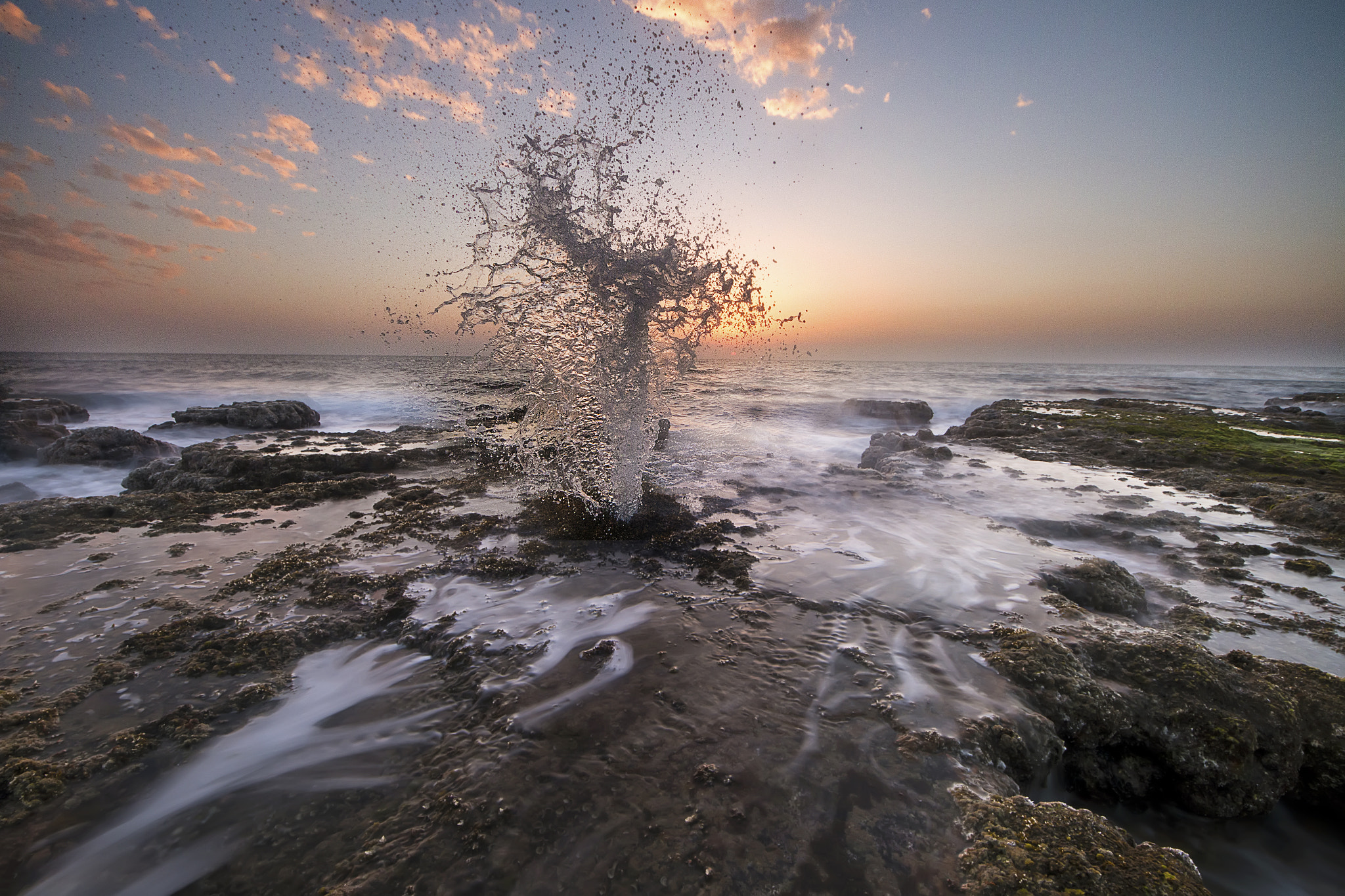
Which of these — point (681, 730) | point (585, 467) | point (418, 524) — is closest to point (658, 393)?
point (585, 467)

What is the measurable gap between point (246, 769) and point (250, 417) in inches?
636

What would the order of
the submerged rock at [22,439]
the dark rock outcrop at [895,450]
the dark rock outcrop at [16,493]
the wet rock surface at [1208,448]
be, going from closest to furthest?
1. the wet rock surface at [1208,448]
2. the dark rock outcrop at [16,493]
3. the submerged rock at [22,439]
4. the dark rock outcrop at [895,450]

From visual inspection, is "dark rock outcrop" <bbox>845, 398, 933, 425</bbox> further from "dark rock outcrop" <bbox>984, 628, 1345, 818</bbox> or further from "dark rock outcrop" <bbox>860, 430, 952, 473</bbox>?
"dark rock outcrop" <bbox>984, 628, 1345, 818</bbox>

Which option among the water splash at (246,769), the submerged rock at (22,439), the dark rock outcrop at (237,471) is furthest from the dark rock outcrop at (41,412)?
the water splash at (246,769)

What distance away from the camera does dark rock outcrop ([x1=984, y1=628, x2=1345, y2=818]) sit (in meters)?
2.75

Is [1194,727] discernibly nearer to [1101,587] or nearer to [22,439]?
[1101,587]

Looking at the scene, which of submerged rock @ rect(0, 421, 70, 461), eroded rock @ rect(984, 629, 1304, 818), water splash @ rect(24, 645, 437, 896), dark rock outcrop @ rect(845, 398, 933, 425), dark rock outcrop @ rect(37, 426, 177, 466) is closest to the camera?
water splash @ rect(24, 645, 437, 896)

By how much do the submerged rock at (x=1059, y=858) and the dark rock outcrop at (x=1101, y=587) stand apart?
2.81 m

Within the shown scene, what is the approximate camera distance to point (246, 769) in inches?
102

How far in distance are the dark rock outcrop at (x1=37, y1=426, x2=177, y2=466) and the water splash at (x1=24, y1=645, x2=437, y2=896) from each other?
10.9 meters

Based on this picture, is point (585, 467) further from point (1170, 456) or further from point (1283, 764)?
point (1170, 456)

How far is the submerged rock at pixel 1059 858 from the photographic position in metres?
1.88

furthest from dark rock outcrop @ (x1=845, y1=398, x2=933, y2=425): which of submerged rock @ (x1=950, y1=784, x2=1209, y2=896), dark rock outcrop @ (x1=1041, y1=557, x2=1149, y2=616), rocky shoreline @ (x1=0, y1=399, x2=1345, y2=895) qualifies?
submerged rock @ (x1=950, y1=784, x2=1209, y2=896)

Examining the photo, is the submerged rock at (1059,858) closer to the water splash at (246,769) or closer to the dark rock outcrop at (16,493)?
the water splash at (246,769)
